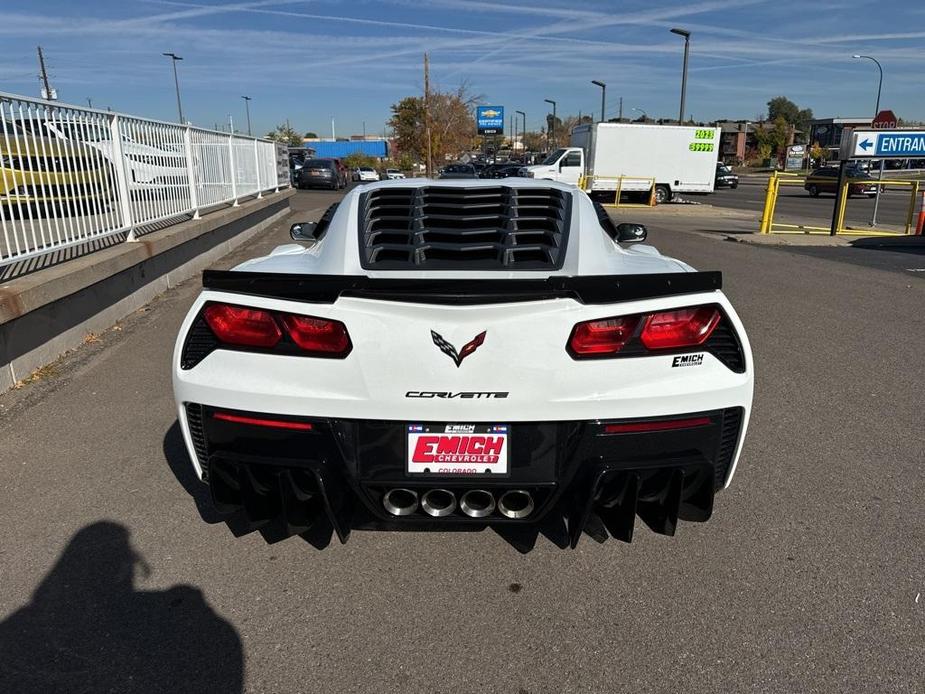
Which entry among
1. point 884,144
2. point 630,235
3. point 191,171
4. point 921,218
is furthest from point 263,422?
point 921,218

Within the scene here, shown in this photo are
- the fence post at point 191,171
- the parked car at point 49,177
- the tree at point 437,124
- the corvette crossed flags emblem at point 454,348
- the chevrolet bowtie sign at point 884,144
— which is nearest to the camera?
the corvette crossed flags emblem at point 454,348

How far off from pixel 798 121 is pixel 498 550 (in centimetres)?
16402

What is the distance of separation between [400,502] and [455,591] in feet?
1.49

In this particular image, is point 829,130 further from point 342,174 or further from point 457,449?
point 457,449

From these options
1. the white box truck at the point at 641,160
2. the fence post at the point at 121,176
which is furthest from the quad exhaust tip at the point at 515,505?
the white box truck at the point at 641,160

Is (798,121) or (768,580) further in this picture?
(798,121)

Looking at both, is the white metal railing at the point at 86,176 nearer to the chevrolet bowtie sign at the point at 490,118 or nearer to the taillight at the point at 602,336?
the taillight at the point at 602,336

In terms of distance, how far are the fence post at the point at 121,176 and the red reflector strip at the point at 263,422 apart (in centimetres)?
532

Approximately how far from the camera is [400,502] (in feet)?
7.82

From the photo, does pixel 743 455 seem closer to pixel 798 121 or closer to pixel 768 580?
pixel 768 580

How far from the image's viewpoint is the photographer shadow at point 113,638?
82.7 inches

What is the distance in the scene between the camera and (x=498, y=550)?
2.84 m

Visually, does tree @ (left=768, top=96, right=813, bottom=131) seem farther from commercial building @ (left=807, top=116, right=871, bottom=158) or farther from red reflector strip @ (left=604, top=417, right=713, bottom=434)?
red reflector strip @ (left=604, top=417, right=713, bottom=434)

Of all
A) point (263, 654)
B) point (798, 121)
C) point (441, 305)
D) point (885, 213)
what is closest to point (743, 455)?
point (441, 305)
